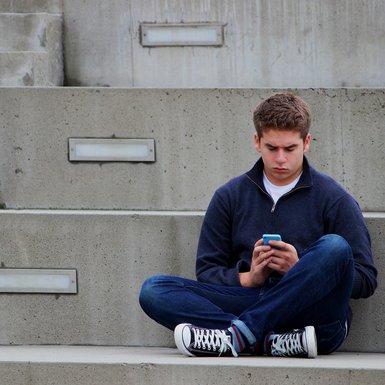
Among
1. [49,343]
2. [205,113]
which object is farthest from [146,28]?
[49,343]

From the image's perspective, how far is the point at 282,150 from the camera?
3980 millimetres

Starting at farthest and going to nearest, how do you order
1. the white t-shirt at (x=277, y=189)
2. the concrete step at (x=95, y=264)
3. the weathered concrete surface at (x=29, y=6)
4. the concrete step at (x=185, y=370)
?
1. the weathered concrete surface at (x=29, y=6)
2. the concrete step at (x=95, y=264)
3. the white t-shirt at (x=277, y=189)
4. the concrete step at (x=185, y=370)

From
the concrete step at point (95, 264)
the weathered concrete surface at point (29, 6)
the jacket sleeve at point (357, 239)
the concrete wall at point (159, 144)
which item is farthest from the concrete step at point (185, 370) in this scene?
the weathered concrete surface at point (29, 6)

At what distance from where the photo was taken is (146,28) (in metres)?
5.46

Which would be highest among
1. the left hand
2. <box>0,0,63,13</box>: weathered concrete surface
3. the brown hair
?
<box>0,0,63,13</box>: weathered concrete surface

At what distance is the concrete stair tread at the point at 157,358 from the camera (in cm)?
356

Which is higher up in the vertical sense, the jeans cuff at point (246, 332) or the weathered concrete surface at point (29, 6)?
the weathered concrete surface at point (29, 6)

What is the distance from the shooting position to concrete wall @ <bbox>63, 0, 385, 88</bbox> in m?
5.32

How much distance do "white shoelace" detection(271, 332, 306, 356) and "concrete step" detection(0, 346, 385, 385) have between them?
0.06 metres

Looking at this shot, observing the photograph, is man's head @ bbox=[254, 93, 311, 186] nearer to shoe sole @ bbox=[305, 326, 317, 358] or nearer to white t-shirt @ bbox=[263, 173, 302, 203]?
white t-shirt @ bbox=[263, 173, 302, 203]

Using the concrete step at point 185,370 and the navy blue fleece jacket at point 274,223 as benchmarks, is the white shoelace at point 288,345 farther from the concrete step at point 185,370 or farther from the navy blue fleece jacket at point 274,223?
the navy blue fleece jacket at point 274,223

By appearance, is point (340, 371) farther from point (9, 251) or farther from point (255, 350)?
point (9, 251)

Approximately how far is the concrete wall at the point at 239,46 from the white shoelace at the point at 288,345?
1.80 m

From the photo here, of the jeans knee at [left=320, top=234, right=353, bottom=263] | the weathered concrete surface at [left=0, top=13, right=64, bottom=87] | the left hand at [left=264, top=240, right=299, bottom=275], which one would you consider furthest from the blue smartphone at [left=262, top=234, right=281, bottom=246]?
the weathered concrete surface at [left=0, top=13, right=64, bottom=87]
